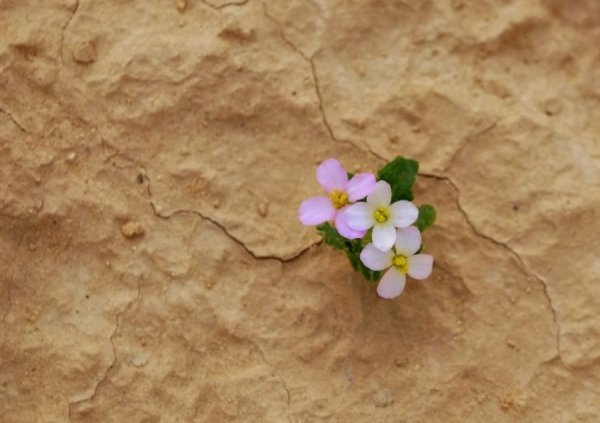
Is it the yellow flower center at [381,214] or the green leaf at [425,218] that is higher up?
the yellow flower center at [381,214]

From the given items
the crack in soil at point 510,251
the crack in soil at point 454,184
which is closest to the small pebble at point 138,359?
the crack in soil at point 454,184

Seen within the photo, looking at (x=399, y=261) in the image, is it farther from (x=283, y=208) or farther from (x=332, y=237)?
(x=283, y=208)

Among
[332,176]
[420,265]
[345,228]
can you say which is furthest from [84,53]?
[420,265]

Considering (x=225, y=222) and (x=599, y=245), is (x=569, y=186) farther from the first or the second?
(x=225, y=222)

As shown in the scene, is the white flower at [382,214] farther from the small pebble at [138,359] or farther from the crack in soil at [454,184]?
the small pebble at [138,359]

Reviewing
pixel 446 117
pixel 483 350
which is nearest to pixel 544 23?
pixel 446 117

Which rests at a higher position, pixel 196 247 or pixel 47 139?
pixel 47 139
